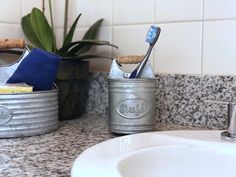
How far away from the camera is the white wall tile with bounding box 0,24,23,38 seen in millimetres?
895

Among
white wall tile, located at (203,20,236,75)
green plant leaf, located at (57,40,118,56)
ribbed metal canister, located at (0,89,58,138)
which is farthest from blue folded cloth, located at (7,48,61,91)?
white wall tile, located at (203,20,236,75)

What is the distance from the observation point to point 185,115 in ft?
2.63

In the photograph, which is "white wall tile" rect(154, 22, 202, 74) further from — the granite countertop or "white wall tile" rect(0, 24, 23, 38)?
"white wall tile" rect(0, 24, 23, 38)

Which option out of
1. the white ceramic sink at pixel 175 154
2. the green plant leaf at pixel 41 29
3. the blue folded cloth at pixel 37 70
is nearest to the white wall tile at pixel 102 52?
the green plant leaf at pixel 41 29

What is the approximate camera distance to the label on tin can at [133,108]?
0.69 m

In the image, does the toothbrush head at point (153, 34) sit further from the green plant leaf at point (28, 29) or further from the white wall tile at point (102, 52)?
the green plant leaf at point (28, 29)

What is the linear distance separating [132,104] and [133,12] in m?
0.31

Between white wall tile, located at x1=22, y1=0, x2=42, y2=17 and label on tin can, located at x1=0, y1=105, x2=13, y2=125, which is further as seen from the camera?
white wall tile, located at x1=22, y1=0, x2=42, y2=17

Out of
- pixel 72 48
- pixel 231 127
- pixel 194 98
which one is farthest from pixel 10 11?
pixel 231 127

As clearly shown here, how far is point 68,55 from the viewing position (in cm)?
87

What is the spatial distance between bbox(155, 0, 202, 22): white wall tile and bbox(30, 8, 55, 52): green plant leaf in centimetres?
28

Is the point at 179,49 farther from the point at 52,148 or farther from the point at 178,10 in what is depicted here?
the point at 52,148

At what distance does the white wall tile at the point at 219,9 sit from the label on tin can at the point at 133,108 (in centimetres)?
27

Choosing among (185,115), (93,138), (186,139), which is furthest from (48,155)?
(185,115)
